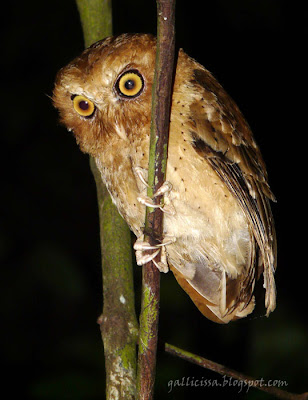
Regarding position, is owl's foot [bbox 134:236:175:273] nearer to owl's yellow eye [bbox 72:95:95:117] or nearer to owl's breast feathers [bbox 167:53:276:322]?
owl's breast feathers [bbox 167:53:276:322]

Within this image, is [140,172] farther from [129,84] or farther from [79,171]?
[79,171]

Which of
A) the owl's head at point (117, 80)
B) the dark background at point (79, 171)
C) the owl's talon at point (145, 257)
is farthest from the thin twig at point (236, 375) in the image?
the dark background at point (79, 171)

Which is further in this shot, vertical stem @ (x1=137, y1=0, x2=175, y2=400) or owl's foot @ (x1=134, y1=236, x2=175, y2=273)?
owl's foot @ (x1=134, y1=236, x2=175, y2=273)

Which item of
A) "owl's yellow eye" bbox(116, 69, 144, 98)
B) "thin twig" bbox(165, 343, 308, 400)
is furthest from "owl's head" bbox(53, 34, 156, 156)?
"thin twig" bbox(165, 343, 308, 400)

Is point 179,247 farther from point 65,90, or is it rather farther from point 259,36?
point 259,36

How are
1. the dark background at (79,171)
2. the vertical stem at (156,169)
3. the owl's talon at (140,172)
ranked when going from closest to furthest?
the vertical stem at (156,169), the owl's talon at (140,172), the dark background at (79,171)

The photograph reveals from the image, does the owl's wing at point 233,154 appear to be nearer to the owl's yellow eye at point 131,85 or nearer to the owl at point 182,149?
the owl at point 182,149
